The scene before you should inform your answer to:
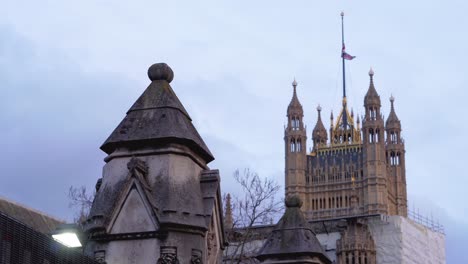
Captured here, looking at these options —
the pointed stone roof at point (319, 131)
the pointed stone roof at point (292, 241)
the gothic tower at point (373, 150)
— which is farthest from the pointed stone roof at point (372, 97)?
the pointed stone roof at point (292, 241)

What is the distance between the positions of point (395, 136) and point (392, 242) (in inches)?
2070

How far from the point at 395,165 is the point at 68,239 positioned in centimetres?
16185

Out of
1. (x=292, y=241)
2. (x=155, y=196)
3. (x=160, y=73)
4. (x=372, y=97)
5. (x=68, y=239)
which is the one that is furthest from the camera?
(x=372, y=97)

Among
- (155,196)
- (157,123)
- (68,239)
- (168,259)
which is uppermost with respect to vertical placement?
(157,123)

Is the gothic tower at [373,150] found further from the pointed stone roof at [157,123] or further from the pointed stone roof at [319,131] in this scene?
the pointed stone roof at [157,123]

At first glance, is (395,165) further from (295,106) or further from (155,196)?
(155,196)

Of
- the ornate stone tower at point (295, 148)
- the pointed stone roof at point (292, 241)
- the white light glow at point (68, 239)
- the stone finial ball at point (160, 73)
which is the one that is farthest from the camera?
the ornate stone tower at point (295, 148)

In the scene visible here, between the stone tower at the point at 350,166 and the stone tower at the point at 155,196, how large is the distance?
147 metres

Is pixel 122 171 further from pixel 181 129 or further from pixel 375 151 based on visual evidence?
pixel 375 151

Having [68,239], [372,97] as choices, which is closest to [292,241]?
[68,239]

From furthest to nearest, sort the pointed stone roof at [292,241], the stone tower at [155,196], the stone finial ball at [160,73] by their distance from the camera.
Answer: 1. the pointed stone roof at [292,241]
2. the stone finial ball at [160,73]
3. the stone tower at [155,196]

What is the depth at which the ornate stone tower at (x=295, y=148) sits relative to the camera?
550 ft

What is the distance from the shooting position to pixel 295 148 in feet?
557

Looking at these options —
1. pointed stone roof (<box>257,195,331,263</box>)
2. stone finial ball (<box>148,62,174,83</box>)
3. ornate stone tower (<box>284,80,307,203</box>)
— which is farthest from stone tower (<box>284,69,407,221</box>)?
stone finial ball (<box>148,62,174,83</box>)
